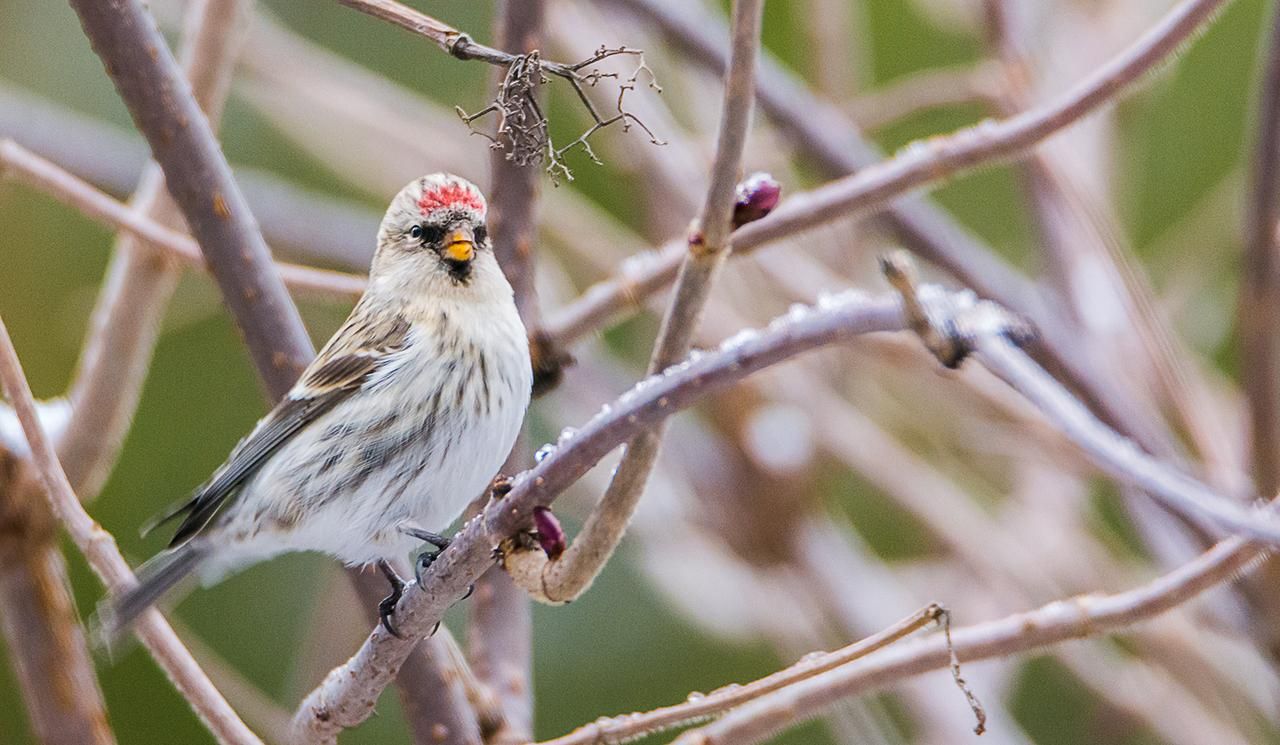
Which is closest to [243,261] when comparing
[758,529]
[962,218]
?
[758,529]

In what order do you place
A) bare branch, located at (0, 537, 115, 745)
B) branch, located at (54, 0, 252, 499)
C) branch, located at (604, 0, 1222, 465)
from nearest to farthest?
bare branch, located at (0, 537, 115, 745) < branch, located at (54, 0, 252, 499) < branch, located at (604, 0, 1222, 465)

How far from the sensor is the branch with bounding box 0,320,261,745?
104cm

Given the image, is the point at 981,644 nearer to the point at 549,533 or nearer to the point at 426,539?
the point at 549,533

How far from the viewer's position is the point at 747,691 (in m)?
0.96

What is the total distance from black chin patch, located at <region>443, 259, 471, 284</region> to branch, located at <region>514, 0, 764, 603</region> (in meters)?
0.53

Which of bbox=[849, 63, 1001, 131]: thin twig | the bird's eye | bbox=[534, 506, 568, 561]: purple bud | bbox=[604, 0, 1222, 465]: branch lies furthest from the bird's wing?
bbox=[849, 63, 1001, 131]: thin twig

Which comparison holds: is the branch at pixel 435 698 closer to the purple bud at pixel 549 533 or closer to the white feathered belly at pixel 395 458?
the white feathered belly at pixel 395 458

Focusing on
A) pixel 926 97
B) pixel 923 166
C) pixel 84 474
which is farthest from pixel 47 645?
pixel 926 97

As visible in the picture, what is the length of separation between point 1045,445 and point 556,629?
1.83 meters

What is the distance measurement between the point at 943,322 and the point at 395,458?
73 centimetres

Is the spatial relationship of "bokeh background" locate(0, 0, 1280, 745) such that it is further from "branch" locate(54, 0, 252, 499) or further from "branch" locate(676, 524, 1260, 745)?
"branch" locate(676, 524, 1260, 745)

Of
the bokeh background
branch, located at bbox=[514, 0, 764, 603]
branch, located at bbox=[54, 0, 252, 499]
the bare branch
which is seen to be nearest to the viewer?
branch, located at bbox=[514, 0, 764, 603]

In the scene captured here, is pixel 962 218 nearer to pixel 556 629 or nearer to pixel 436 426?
pixel 556 629

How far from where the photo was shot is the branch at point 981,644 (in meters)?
1.00
